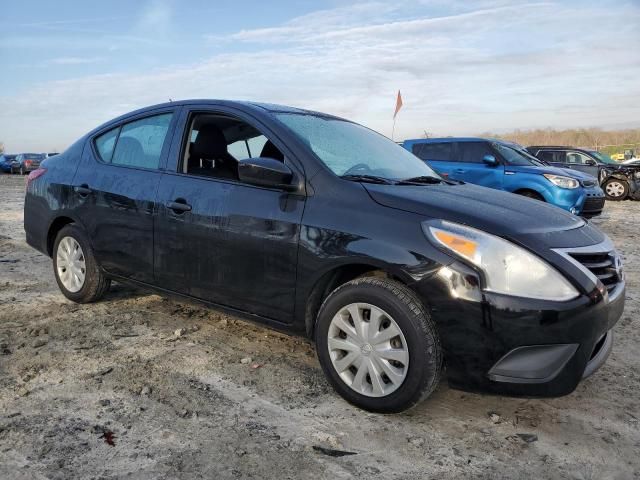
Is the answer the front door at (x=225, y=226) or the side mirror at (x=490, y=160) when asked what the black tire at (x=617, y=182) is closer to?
the side mirror at (x=490, y=160)

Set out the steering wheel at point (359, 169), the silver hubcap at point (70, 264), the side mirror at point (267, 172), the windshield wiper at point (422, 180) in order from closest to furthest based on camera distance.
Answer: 1. the side mirror at point (267, 172)
2. the steering wheel at point (359, 169)
3. the windshield wiper at point (422, 180)
4. the silver hubcap at point (70, 264)

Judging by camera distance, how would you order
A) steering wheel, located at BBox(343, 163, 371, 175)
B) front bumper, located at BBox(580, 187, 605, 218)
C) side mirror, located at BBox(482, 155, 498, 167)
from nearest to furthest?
steering wheel, located at BBox(343, 163, 371, 175), front bumper, located at BBox(580, 187, 605, 218), side mirror, located at BBox(482, 155, 498, 167)

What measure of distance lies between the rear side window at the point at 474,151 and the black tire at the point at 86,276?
778cm

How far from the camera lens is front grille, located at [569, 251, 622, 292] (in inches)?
107

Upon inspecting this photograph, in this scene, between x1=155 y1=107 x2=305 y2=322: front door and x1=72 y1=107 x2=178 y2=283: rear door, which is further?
x1=72 y1=107 x2=178 y2=283: rear door

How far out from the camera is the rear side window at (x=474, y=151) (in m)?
10.4

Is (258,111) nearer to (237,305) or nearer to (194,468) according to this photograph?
(237,305)

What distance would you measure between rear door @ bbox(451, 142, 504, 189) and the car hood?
7004mm

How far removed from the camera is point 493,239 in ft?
8.52

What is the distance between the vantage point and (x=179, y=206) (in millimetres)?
3574

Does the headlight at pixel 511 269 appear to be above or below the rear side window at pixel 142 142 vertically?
below

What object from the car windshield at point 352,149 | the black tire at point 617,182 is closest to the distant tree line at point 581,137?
the black tire at point 617,182

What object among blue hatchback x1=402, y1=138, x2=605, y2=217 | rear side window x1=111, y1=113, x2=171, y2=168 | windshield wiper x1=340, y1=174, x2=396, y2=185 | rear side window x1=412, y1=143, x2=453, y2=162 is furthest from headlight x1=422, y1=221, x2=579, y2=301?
rear side window x1=412, y1=143, x2=453, y2=162

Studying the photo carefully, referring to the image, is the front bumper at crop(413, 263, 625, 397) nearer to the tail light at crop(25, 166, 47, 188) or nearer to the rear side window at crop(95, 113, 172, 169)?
the rear side window at crop(95, 113, 172, 169)
